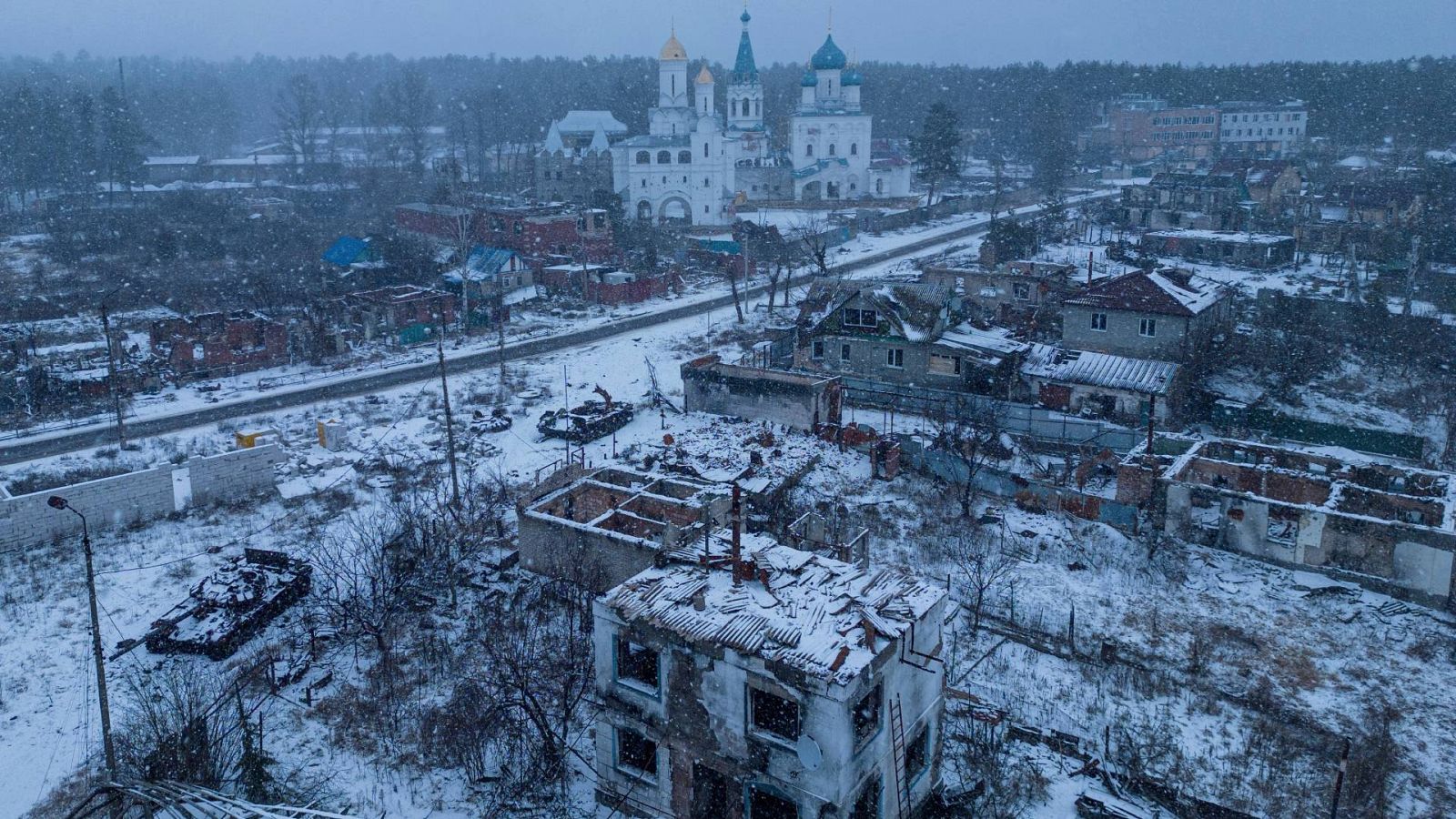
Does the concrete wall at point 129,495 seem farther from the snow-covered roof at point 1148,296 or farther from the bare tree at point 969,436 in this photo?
the snow-covered roof at point 1148,296

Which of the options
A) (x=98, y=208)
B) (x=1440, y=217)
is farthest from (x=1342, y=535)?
(x=98, y=208)

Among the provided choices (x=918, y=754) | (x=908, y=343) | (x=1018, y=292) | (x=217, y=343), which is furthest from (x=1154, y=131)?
(x=918, y=754)

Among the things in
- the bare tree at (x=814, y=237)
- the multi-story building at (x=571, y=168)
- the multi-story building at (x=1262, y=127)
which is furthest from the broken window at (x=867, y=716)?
the multi-story building at (x=1262, y=127)

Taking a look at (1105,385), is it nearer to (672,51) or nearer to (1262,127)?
(672,51)

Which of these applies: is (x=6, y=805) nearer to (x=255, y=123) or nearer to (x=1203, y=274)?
(x=1203, y=274)

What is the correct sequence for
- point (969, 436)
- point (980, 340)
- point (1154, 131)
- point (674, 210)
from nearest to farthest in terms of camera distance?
point (969, 436) < point (980, 340) < point (674, 210) < point (1154, 131)
